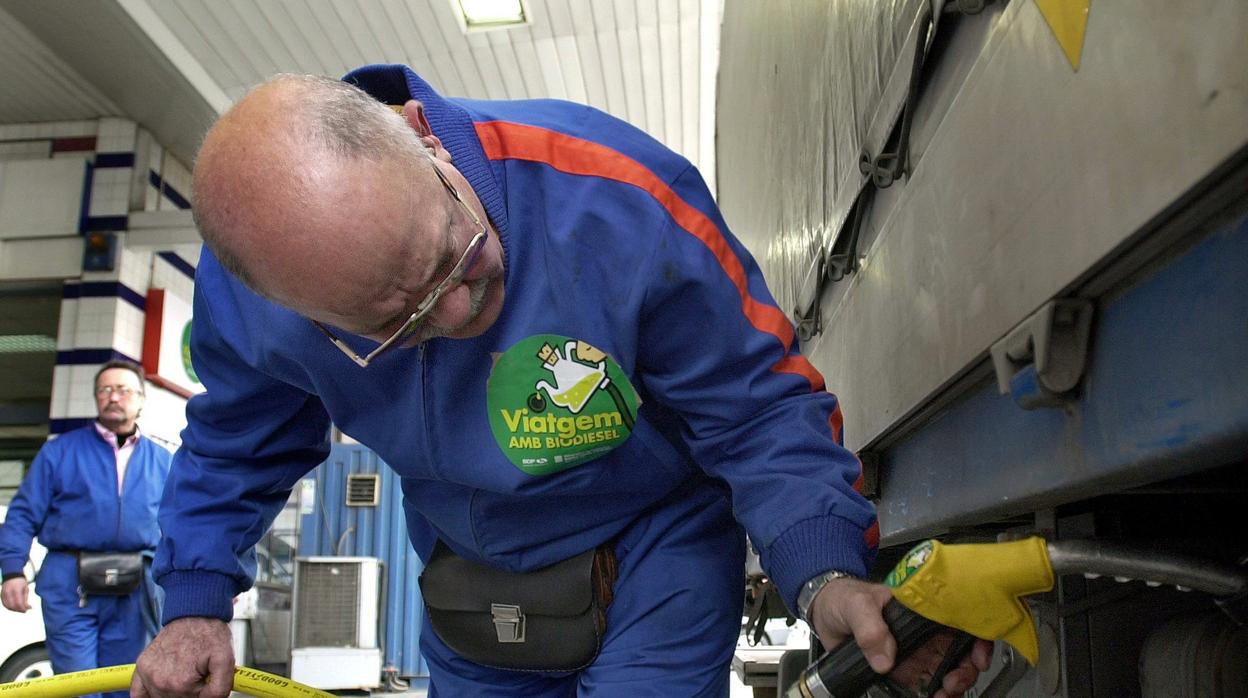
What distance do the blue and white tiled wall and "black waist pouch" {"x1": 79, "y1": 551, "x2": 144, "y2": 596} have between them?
13.8ft

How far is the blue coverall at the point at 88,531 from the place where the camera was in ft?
15.3

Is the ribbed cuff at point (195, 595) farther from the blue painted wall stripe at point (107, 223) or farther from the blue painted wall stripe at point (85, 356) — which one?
the blue painted wall stripe at point (107, 223)

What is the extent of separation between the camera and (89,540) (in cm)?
470

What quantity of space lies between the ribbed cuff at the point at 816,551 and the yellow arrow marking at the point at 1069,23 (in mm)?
604

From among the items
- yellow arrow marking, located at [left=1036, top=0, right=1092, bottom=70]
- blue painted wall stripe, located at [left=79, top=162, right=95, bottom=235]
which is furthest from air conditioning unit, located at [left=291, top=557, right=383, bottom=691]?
yellow arrow marking, located at [left=1036, top=0, right=1092, bottom=70]

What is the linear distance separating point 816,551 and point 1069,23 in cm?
64

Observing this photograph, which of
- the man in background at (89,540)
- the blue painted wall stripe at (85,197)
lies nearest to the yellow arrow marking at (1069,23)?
the man in background at (89,540)

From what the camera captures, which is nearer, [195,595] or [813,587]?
[813,587]

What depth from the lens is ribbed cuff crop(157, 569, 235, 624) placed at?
174 cm

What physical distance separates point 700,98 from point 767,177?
5530 millimetres

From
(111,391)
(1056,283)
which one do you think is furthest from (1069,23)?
(111,391)

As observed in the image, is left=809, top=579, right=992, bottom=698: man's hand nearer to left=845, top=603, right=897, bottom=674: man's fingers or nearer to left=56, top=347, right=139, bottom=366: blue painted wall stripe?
left=845, top=603, right=897, bottom=674: man's fingers

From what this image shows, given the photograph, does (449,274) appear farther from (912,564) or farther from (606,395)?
(912,564)

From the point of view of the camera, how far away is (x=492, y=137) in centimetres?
145
